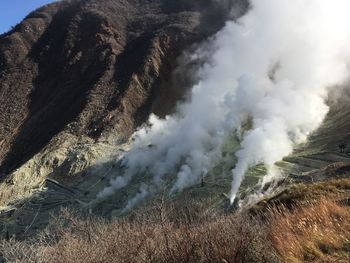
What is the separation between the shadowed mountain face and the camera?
203 ft

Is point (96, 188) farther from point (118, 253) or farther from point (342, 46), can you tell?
point (118, 253)

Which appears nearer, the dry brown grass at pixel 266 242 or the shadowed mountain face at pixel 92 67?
the dry brown grass at pixel 266 242

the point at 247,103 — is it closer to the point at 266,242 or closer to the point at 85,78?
the point at 85,78

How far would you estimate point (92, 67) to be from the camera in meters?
68.9

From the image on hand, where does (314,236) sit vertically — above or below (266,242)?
above

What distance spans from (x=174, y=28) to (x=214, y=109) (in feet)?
57.4

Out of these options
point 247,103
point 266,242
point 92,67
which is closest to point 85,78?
point 92,67

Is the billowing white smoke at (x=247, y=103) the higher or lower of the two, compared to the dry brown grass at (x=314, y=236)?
lower

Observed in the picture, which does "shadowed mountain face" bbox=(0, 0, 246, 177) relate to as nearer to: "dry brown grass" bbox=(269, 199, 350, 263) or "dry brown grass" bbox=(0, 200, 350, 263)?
"dry brown grass" bbox=(0, 200, 350, 263)

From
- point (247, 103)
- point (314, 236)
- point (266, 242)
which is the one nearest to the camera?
point (314, 236)

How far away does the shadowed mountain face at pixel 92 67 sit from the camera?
61.8 m

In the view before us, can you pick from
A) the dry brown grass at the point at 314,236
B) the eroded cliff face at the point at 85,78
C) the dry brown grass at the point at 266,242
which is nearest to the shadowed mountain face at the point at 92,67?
the eroded cliff face at the point at 85,78

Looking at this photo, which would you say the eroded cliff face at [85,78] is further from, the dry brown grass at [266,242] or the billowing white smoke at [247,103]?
the dry brown grass at [266,242]

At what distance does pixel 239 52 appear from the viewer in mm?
62344
